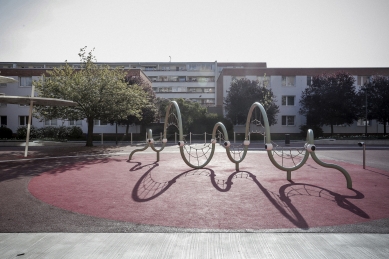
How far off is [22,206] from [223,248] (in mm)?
5443

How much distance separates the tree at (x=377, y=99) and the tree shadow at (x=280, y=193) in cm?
3483

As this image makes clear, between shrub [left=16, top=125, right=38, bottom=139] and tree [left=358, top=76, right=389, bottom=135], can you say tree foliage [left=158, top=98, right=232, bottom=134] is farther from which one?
shrub [left=16, top=125, right=38, bottom=139]

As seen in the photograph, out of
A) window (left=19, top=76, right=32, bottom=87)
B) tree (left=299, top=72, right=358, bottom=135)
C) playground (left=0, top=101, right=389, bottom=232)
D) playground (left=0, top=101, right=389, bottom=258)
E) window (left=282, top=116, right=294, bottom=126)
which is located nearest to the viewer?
playground (left=0, top=101, right=389, bottom=258)

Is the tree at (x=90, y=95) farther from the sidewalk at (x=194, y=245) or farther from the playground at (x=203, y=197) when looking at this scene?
the sidewalk at (x=194, y=245)

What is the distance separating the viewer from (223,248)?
4730 mm

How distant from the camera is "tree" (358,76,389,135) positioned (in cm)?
3859

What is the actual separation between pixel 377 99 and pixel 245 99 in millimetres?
17572

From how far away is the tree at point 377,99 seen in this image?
127ft

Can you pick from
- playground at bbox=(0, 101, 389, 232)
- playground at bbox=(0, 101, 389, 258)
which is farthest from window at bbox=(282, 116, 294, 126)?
playground at bbox=(0, 101, 389, 258)

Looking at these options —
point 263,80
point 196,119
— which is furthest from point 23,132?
point 263,80

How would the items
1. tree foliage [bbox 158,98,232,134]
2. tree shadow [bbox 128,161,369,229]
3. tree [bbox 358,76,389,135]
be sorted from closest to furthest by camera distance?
tree shadow [bbox 128,161,369,229], tree [bbox 358,76,389,135], tree foliage [bbox 158,98,232,134]

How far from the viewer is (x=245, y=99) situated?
39906 millimetres

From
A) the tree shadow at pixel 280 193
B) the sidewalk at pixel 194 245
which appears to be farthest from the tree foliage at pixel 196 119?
the sidewalk at pixel 194 245

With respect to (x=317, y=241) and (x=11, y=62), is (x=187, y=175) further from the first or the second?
(x=11, y=62)
